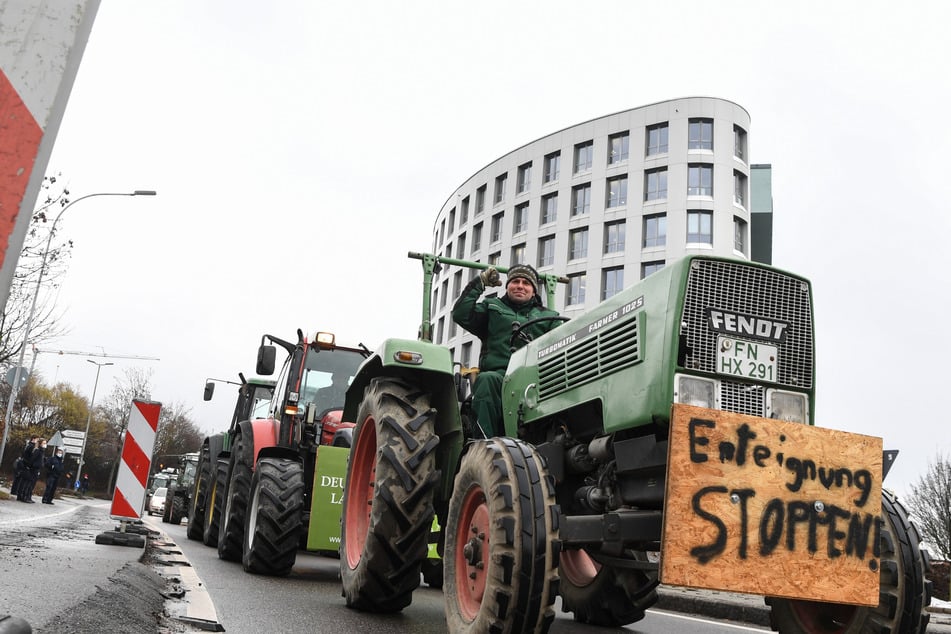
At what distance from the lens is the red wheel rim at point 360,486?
5.71 meters

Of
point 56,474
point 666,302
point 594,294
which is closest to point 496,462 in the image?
point 666,302

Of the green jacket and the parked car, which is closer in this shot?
the green jacket

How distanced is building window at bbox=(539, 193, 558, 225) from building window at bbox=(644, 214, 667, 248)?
601cm

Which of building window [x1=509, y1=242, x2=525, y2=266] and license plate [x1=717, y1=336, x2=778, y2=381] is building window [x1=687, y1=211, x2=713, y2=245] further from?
license plate [x1=717, y1=336, x2=778, y2=381]

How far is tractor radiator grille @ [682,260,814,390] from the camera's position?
3.58 m

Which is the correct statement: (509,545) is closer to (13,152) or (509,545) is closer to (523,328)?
(523,328)

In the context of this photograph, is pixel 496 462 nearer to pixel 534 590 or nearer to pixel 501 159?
pixel 534 590

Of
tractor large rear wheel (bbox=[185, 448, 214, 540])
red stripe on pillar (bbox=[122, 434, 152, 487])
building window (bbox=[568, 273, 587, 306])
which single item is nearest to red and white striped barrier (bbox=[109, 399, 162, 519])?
red stripe on pillar (bbox=[122, 434, 152, 487])

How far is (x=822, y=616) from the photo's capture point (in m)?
3.78

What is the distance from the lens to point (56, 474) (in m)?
23.4

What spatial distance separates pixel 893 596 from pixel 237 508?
628cm

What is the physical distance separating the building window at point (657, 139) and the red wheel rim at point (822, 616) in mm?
41464

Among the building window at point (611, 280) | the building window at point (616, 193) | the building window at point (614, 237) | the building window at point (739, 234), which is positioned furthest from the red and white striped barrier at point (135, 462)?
the building window at point (616, 193)

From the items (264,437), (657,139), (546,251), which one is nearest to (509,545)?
(264,437)
